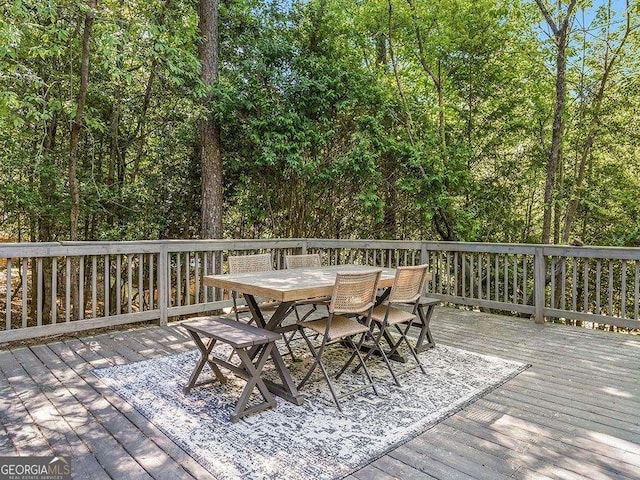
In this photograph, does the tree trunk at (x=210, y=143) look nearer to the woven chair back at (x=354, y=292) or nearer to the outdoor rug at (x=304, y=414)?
the outdoor rug at (x=304, y=414)

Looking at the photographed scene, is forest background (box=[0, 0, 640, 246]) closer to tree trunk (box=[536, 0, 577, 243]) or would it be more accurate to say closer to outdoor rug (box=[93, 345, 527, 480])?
tree trunk (box=[536, 0, 577, 243])

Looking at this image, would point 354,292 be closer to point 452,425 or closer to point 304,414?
point 304,414

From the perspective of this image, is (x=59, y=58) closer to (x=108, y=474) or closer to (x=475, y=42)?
(x=108, y=474)

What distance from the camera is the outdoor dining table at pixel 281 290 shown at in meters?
3.01

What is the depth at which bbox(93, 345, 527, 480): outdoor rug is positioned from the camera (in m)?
2.21

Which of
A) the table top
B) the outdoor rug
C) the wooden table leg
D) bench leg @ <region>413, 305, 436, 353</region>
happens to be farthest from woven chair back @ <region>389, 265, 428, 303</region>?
the wooden table leg

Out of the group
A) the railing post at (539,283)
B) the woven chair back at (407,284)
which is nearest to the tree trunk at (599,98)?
the railing post at (539,283)

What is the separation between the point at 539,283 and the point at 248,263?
11.9 ft

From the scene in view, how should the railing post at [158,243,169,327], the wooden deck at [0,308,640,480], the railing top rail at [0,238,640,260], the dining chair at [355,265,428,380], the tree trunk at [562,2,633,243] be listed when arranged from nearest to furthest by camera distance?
1. the wooden deck at [0,308,640,480]
2. the dining chair at [355,265,428,380]
3. the railing top rail at [0,238,640,260]
4. the railing post at [158,243,169,327]
5. the tree trunk at [562,2,633,243]

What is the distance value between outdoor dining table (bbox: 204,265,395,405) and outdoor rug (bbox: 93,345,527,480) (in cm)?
15

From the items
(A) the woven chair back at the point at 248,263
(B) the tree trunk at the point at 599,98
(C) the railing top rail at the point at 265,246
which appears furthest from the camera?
(B) the tree trunk at the point at 599,98

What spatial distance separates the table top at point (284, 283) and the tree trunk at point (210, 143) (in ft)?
9.88

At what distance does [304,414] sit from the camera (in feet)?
9.03

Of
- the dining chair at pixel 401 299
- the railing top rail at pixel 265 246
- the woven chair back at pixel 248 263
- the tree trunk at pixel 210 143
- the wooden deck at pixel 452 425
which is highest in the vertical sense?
the tree trunk at pixel 210 143
